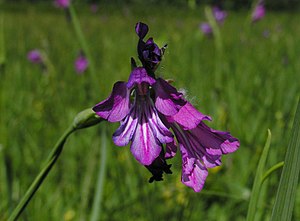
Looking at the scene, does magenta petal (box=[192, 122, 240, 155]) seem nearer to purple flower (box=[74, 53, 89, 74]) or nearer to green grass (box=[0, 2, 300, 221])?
green grass (box=[0, 2, 300, 221])

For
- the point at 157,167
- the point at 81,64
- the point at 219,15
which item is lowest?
the point at 157,167

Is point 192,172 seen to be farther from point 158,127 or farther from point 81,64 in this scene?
point 81,64

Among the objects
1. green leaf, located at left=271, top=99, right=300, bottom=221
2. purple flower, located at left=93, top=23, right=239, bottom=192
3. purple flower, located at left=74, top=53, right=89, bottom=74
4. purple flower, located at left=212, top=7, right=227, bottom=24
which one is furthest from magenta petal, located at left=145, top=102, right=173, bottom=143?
purple flower, located at left=212, top=7, right=227, bottom=24


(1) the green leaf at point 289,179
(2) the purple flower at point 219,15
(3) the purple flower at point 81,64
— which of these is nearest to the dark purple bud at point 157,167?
(1) the green leaf at point 289,179

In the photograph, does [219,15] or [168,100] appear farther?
[219,15]

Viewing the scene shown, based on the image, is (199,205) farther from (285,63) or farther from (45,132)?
(285,63)

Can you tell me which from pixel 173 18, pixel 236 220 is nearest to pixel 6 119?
pixel 236 220

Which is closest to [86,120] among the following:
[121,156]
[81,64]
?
[121,156]

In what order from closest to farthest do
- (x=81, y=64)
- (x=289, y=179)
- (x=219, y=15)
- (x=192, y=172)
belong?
(x=289, y=179) → (x=192, y=172) → (x=81, y=64) → (x=219, y=15)
